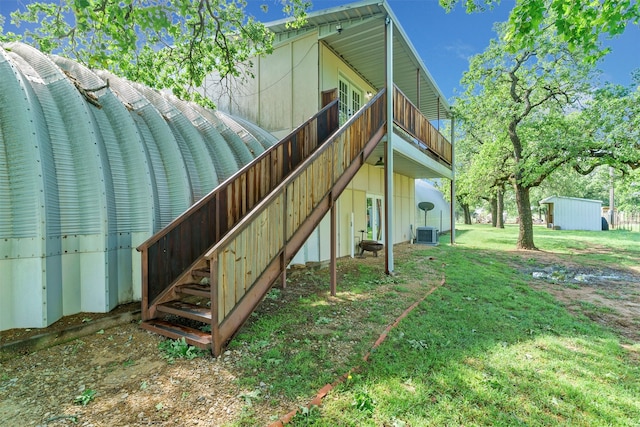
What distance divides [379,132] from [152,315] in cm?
625

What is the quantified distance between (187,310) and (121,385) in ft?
3.88

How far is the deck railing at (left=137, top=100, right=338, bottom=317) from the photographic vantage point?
14.1ft

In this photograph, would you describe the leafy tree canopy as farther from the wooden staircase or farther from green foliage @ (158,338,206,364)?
green foliage @ (158,338,206,364)

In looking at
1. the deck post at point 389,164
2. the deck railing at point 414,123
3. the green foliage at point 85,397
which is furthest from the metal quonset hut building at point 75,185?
the deck railing at point 414,123

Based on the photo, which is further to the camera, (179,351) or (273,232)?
(273,232)

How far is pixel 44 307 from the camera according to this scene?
12.1 feet

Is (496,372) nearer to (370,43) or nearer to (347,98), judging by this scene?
(370,43)

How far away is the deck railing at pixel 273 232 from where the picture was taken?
3412mm

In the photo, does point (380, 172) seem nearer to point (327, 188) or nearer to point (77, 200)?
point (327, 188)

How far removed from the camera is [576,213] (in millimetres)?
25516

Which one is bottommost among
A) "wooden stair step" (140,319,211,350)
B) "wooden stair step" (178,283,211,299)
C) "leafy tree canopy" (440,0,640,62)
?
"wooden stair step" (140,319,211,350)

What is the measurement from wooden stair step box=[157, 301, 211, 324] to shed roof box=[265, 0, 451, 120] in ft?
24.3

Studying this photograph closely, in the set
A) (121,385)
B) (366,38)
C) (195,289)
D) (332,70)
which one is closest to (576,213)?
(366,38)

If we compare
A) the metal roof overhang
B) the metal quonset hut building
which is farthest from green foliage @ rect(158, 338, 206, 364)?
the metal roof overhang
